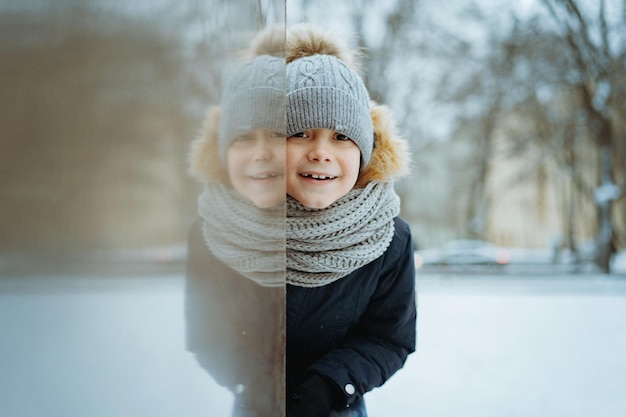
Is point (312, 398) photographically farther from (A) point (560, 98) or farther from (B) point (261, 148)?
(A) point (560, 98)

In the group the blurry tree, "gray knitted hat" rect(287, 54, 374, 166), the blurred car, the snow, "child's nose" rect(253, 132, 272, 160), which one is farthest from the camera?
the blurred car

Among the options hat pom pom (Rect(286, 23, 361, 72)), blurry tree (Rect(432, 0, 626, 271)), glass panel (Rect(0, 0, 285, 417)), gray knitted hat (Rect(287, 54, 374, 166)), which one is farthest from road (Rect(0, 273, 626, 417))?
blurry tree (Rect(432, 0, 626, 271))

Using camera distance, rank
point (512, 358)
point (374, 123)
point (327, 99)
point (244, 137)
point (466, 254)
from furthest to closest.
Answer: point (466, 254) → point (512, 358) → point (374, 123) → point (327, 99) → point (244, 137)

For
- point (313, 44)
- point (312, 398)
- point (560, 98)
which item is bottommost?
point (312, 398)

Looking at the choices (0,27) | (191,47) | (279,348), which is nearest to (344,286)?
(279,348)

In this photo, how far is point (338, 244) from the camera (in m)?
0.86

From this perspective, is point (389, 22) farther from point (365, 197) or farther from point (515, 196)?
point (365, 197)

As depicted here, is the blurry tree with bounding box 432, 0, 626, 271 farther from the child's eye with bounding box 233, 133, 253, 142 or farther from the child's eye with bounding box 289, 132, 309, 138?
the child's eye with bounding box 233, 133, 253, 142

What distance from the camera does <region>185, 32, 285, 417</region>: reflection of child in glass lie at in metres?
0.52

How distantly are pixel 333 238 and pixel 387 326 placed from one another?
0.15 meters

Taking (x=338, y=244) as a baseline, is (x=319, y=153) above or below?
above

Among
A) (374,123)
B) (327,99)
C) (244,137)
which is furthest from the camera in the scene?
(374,123)

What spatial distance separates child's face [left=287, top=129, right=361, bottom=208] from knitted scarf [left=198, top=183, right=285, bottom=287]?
15 cm

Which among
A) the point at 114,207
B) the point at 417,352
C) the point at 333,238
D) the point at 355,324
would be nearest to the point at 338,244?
the point at 333,238
